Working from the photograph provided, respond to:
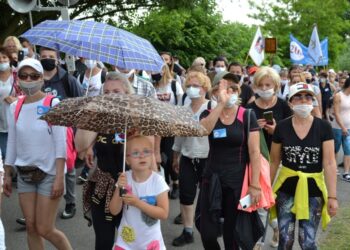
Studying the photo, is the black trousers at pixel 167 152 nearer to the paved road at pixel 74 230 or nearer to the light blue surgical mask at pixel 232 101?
the paved road at pixel 74 230

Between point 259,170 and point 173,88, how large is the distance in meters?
3.30

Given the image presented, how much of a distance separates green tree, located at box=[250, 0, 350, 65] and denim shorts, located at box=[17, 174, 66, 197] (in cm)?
3391

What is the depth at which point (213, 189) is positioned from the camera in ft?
13.5

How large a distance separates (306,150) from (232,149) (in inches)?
24.2

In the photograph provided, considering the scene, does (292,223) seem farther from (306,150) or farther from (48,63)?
(48,63)

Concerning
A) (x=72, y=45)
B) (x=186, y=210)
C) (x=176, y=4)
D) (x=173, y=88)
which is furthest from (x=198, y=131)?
(x=176, y=4)

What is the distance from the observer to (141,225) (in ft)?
11.2

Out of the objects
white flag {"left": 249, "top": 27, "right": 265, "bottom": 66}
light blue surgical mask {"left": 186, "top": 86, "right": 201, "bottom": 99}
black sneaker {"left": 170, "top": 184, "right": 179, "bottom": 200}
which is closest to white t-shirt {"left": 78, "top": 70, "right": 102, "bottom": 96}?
black sneaker {"left": 170, "top": 184, "right": 179, "bottom": 200}

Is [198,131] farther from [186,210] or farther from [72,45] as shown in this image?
[186,210]

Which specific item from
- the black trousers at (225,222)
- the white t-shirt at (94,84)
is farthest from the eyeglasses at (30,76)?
the white t-shirt at (94,84)

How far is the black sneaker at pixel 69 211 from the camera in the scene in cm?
632

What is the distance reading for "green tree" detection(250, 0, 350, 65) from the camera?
37312mm

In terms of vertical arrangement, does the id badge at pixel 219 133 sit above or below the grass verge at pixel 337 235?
above

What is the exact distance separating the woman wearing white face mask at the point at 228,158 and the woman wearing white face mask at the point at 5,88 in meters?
3.49
